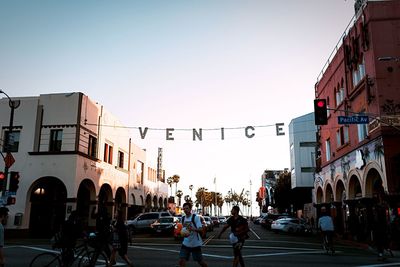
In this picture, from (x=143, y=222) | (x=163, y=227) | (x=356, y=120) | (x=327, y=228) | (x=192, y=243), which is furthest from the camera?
(x=143, y=222)

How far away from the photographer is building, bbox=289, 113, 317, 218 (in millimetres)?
53781

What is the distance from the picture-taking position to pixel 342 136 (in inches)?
1191

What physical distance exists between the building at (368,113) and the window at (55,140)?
2010cm

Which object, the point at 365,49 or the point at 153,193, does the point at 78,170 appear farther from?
the point at 153,193

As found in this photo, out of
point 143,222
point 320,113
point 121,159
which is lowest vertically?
point 143,222

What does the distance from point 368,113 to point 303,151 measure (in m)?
32.3

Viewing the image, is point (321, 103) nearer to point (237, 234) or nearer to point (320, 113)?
point (320, 113)

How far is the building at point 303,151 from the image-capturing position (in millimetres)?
53781

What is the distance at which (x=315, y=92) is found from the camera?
126 ft

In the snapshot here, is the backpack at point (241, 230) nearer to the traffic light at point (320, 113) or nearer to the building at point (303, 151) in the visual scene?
the traffic light at point (320, 113)

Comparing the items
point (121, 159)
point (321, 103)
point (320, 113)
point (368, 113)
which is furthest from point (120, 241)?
point (121, 159)

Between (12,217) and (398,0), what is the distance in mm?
29571

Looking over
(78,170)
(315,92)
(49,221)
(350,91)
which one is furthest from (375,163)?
(49,221)

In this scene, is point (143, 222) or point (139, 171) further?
point (139, 171)
